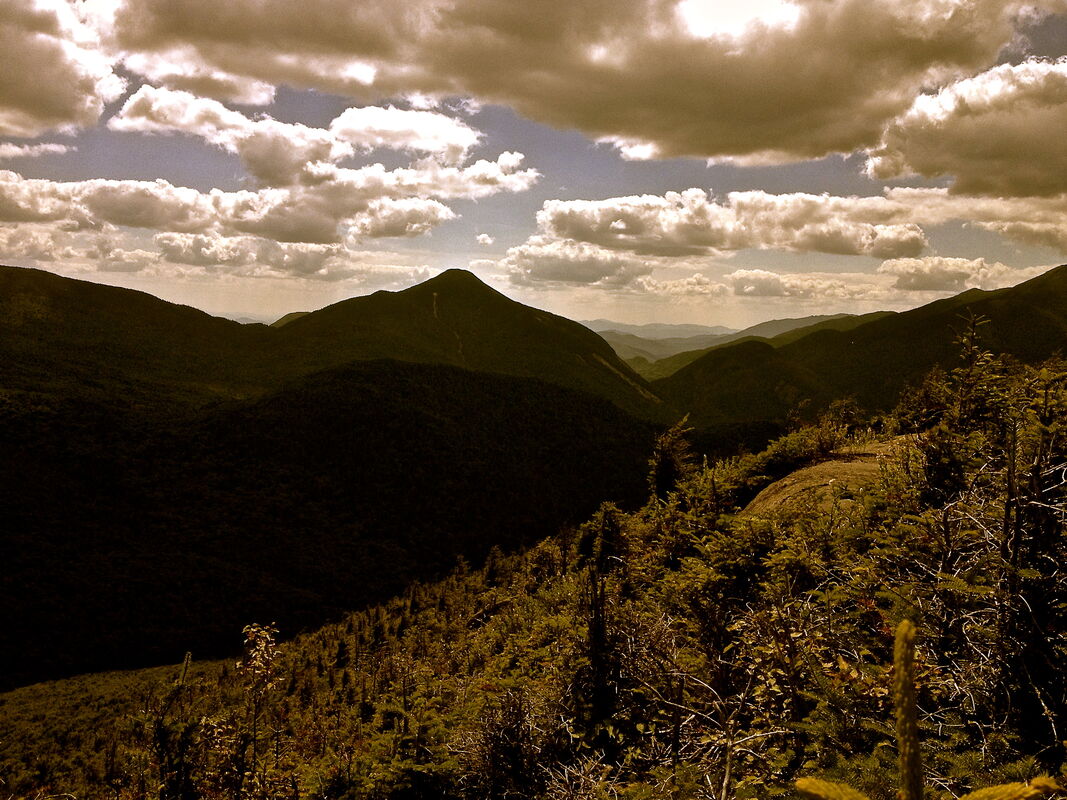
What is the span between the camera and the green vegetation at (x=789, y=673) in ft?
12.1

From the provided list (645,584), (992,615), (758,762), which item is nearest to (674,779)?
(758,762)

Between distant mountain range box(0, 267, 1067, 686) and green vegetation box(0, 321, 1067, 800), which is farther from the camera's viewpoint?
distant mountain range box(0, 267, 1067, 686)

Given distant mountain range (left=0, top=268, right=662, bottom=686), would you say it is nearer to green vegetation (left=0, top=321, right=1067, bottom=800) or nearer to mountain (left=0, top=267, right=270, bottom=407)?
mountain (left=0, top=267, right=270, bottom=407)

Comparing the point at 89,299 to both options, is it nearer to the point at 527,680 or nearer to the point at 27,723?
the point at 27,723

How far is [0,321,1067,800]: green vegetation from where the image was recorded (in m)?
3.69

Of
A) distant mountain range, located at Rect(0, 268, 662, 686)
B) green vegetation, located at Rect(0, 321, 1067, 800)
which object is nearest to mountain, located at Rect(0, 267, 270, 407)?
distant mountain range, located at Rect(0, 268, 662, 686)

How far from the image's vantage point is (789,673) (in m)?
4.50

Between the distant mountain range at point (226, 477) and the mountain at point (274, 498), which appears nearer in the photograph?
the mountain at point (274, 498)

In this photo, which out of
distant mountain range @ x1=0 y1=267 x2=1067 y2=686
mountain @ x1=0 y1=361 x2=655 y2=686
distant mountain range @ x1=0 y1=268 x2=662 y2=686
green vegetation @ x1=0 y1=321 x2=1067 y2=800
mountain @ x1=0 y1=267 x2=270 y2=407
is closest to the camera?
green vegetation @ x1=0 y1=321 x2=1067 y2=800

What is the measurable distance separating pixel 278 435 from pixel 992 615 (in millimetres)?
137222

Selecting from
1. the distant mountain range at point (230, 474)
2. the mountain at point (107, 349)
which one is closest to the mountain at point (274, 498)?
the distant mountain range at point (230, 474)

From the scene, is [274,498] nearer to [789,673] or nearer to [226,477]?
[226,477]

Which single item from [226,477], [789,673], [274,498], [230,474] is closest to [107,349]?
[230,474]

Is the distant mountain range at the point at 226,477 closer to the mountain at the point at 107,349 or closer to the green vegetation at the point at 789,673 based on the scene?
the mountain at the point at 107,349
